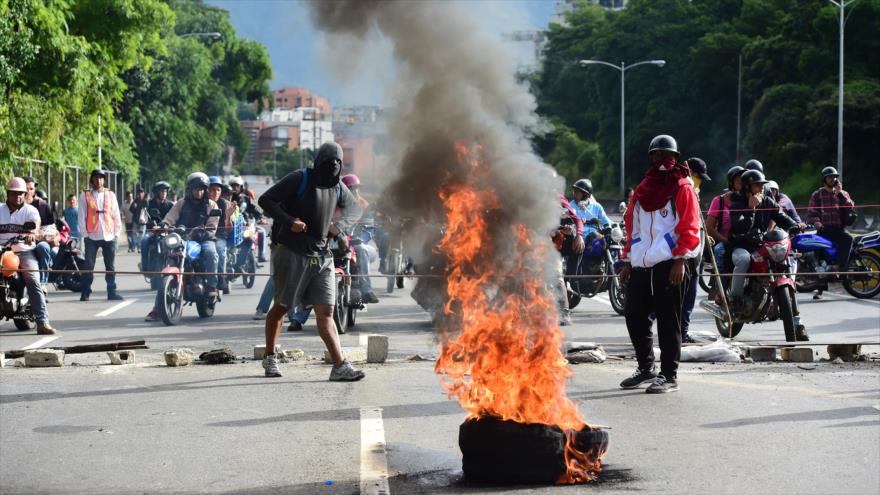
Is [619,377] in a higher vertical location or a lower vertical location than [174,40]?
lower

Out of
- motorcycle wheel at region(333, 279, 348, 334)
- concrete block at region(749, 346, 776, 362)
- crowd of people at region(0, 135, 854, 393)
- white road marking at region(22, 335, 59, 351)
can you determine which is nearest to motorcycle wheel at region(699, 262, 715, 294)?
crowd of people at region(0, 135, 854, 393)

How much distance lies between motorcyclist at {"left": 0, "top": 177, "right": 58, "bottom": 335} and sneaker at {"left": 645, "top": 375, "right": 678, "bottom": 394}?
7659 millimetres

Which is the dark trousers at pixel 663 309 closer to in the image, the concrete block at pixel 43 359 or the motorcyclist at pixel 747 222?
the motorcyclist at pixel 747 222

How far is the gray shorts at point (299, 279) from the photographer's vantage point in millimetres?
9414

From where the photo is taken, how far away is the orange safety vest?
1772 cm

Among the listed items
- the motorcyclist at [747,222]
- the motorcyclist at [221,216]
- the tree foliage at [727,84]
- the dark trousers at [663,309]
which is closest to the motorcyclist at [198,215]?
the motorcyclist at [221,216]

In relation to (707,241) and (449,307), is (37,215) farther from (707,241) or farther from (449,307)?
(449,307)

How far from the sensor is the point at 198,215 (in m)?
15.8

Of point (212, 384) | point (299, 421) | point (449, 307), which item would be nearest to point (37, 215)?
point (212, 384)

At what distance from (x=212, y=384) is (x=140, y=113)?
137 ft

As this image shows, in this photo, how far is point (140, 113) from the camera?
4922cm

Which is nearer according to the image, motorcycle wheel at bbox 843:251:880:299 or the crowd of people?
the crowd of people

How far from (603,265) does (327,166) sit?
21.9 feet

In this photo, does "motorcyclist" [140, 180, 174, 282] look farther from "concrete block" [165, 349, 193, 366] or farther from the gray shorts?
the gray shorts
